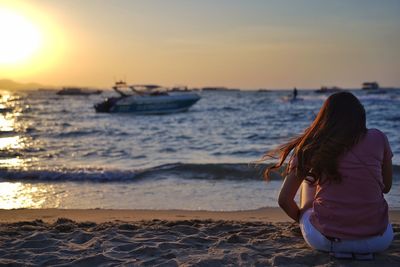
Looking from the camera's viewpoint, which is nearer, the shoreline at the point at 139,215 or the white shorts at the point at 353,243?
the white shorts at the point at 353,243

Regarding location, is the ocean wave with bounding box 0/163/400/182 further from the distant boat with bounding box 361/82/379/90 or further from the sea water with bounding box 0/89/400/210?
the distant boat with bounding box 361/82/379/90

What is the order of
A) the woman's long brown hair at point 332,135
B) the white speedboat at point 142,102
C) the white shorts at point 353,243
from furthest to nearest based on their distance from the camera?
the white speedboat at point 142,102, the white shorts at point 353,243, the woman's long brown hair at point 332,135

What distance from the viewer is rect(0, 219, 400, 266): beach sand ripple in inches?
144

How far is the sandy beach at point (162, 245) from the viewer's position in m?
3.66

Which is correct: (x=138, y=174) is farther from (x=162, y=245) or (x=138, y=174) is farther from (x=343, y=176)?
(x=343, y=176)

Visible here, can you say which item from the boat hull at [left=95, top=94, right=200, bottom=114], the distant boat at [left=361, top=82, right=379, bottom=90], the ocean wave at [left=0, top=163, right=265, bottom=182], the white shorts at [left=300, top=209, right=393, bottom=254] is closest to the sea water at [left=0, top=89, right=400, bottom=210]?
the ocean wave at [left=0, top=163, right=265, bottom=182]

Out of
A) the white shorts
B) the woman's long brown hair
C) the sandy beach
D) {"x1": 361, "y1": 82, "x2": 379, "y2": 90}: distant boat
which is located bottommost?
the sandy beach

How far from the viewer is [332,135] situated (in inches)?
127

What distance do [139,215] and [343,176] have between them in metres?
3.40

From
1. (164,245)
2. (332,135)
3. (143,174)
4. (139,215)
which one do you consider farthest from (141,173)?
(332,135)

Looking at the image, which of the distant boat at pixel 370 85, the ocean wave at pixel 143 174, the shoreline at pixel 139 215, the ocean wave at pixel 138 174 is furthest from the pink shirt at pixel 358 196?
the distant boat at pixel 370 85

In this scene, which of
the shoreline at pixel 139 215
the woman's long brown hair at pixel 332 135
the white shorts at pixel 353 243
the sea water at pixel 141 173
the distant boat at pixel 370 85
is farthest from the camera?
the distant boat at pixel 370 85

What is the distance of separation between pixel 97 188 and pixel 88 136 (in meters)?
10.6

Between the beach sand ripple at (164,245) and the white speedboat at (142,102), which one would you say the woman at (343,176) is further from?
the white speedboat at (142,102)
